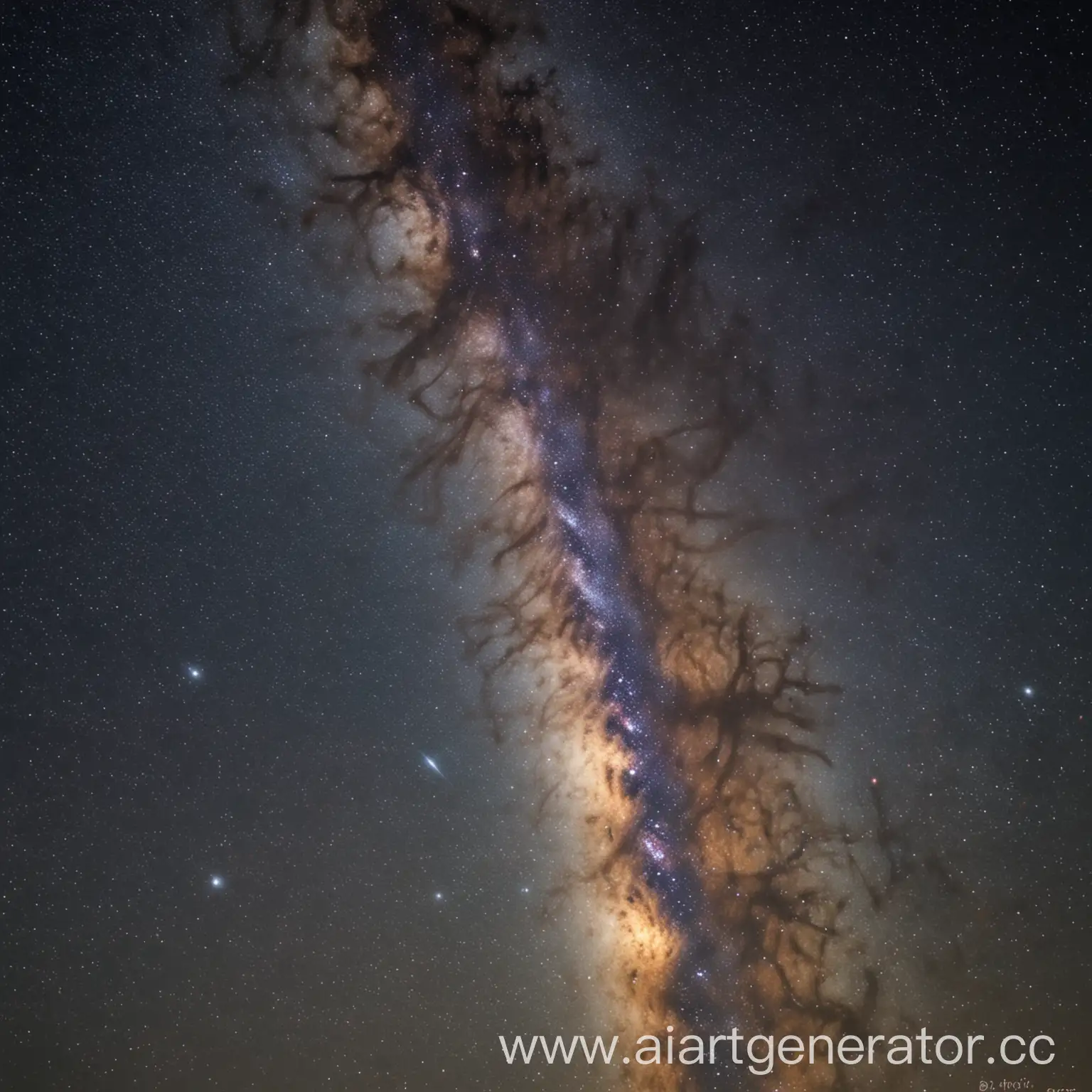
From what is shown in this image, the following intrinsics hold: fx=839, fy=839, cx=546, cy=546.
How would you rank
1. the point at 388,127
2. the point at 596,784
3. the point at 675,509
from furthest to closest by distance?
the point at 596,784, the point at 675,509, the point at 388,127

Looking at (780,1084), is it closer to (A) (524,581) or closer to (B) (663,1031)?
(B) (663,1031)

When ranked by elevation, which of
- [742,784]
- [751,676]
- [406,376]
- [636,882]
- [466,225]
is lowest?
[636,882]

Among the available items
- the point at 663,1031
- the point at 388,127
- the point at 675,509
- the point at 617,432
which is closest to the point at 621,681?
the point at 675,509

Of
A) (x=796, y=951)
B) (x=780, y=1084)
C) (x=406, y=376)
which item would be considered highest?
(x=406, y=376)

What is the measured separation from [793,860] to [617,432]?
3.34m

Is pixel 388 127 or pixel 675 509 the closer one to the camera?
pixel 388 127

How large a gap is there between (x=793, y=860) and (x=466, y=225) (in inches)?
198

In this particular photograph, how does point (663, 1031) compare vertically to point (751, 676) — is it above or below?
below

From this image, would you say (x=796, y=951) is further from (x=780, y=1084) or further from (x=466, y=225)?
(x=466, y=225)

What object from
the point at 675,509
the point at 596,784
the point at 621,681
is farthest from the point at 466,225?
the point at 596,784

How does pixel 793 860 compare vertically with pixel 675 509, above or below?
below

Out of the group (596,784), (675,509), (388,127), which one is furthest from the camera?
(596,784)

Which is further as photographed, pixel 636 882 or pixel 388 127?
pixel 636 882

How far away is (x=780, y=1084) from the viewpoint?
20.5ft
